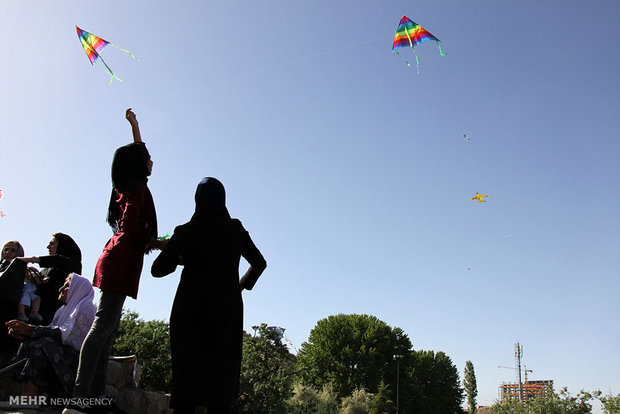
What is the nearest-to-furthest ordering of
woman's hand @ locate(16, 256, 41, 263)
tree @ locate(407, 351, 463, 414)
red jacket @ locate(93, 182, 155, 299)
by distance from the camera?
1. red jacket @ locate(93, 182, 155, 299)
2. woman's hand @ locate(16, 256, 41, 263)
3. tree @ locate(407, 351, 463, 414)

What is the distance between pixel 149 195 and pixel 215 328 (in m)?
1.55

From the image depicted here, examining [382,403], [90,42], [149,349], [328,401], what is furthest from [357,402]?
[90,42]

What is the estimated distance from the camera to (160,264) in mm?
3332

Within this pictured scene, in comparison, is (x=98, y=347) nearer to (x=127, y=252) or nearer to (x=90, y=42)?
(x=127, y=252)

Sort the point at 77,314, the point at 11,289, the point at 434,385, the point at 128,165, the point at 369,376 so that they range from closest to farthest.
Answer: the point at 128,165 < the point at 77,314 < the point at 11,289 < the point at 369,376 < the point at 434,385

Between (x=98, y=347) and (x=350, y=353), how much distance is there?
2029 inches

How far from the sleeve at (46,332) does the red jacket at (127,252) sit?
1.02 m

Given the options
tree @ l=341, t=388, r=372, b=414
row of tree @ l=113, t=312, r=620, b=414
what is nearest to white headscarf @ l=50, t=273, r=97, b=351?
row of tree @ l=113, t=312, r=620, b=414

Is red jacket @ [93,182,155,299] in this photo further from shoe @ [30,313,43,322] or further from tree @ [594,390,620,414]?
tree @ [594,390,620,414]

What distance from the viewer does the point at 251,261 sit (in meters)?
3.72

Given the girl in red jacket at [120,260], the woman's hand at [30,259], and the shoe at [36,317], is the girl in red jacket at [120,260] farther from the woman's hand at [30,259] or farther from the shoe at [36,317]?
the shoe at [36,317]

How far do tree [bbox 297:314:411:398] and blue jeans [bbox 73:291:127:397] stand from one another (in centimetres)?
4980

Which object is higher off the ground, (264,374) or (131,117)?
(131,117)

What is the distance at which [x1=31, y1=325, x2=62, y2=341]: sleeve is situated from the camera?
4.29 metres
